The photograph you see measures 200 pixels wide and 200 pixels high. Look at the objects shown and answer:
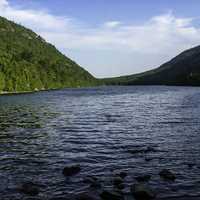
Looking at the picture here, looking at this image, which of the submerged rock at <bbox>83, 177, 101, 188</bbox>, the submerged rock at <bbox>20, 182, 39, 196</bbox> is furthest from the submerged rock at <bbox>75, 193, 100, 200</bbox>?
the submerged rock at <bbox>20, 182, 39, 196</bbox>

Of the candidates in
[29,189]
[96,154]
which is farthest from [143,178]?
[96,154]

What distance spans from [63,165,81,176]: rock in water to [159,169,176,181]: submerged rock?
24.9 ft

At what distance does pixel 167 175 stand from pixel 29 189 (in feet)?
38.0

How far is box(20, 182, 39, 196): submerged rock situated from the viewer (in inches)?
1185

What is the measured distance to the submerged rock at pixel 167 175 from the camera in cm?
3334

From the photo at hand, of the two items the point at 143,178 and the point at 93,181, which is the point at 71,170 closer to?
the point at 93,181

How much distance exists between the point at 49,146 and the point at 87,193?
22.2m

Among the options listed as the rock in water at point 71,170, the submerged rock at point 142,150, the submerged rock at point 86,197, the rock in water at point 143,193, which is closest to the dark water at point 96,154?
the rock in water at point 71,170

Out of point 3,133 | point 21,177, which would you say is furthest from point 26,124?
point 21,177

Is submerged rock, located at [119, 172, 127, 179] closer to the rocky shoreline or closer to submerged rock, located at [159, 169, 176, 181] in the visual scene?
the rocky shoreline

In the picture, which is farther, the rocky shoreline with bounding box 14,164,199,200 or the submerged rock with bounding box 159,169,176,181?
the submerged rock with bounding box 159,169,176,181

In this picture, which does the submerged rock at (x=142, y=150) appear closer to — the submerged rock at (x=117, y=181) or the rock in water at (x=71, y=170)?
the rock in water at (x=71, y=170)

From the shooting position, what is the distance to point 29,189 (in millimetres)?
30641

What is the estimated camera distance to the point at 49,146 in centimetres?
4991
